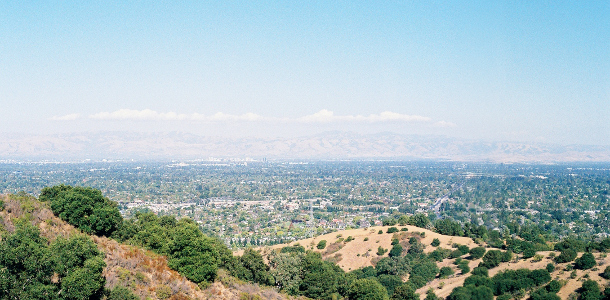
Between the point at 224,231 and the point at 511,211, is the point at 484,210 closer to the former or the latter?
the point at 511,211

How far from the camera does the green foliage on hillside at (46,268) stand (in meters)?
17.1

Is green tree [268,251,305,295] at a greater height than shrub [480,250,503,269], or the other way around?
green tree [268,251,305,295]

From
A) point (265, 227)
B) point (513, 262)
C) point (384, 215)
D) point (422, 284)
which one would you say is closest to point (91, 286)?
point (422, 284)

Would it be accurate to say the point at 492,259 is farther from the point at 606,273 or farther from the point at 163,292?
the point at 163,292

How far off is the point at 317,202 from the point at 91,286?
119 m

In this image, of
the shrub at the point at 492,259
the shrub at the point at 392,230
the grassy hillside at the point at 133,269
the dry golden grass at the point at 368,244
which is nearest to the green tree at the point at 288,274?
the grassy hillside at the point at 133,269

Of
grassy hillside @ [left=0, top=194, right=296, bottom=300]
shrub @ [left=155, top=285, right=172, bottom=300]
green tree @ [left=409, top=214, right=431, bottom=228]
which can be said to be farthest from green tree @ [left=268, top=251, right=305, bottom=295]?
green tree @ [left=409, top=214, right=431, bottom=228]

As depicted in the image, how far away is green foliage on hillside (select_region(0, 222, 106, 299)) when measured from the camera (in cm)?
1712

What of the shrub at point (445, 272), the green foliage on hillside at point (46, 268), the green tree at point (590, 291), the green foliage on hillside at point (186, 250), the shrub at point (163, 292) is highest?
the green foliage on hillside at point (46, 268)

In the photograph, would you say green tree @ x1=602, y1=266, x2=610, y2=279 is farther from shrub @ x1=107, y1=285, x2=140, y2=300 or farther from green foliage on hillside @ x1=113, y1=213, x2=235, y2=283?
shrub @ x1=107, y1=285, x2=140, y2=300

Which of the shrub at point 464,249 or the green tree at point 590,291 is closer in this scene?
the green tree at point 590,291

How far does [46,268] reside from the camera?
1792 centimetres

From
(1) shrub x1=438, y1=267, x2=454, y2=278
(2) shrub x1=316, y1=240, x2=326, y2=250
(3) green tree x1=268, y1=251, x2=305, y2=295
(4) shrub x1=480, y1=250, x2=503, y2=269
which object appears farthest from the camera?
(2) shrub x1=316, y1=240, x2=326, y2=250

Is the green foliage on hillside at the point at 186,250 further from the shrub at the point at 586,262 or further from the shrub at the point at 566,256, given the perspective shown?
the shrub at the point at 566,256
